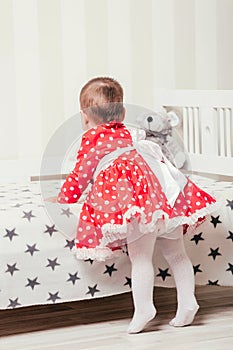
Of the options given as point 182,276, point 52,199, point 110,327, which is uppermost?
point 52,199

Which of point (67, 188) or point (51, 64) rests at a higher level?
point (51, 64)

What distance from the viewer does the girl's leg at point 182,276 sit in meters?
2.21

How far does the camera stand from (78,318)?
95.1 inches

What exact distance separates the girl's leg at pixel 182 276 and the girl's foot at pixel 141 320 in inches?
3.7

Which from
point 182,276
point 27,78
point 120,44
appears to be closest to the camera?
point 182,276

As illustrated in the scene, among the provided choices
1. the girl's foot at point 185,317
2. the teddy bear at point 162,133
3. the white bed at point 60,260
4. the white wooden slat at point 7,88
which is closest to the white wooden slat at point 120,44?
the teddy bear at point 162,133

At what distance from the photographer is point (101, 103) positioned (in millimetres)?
2271

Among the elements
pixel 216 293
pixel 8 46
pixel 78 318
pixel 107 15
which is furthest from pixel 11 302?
pixel 107 15

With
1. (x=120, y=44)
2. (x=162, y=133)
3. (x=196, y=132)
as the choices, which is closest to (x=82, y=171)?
(x=162, y=133)

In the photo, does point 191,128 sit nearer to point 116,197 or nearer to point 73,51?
point 73,51

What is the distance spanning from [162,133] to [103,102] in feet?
2.01

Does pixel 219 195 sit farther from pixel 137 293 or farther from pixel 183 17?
pixel 183 17

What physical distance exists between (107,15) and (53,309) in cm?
110

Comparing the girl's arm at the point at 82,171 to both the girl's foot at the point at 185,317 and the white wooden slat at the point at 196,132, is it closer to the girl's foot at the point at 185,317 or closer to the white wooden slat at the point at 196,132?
the girl's foot at the point at 185,317
